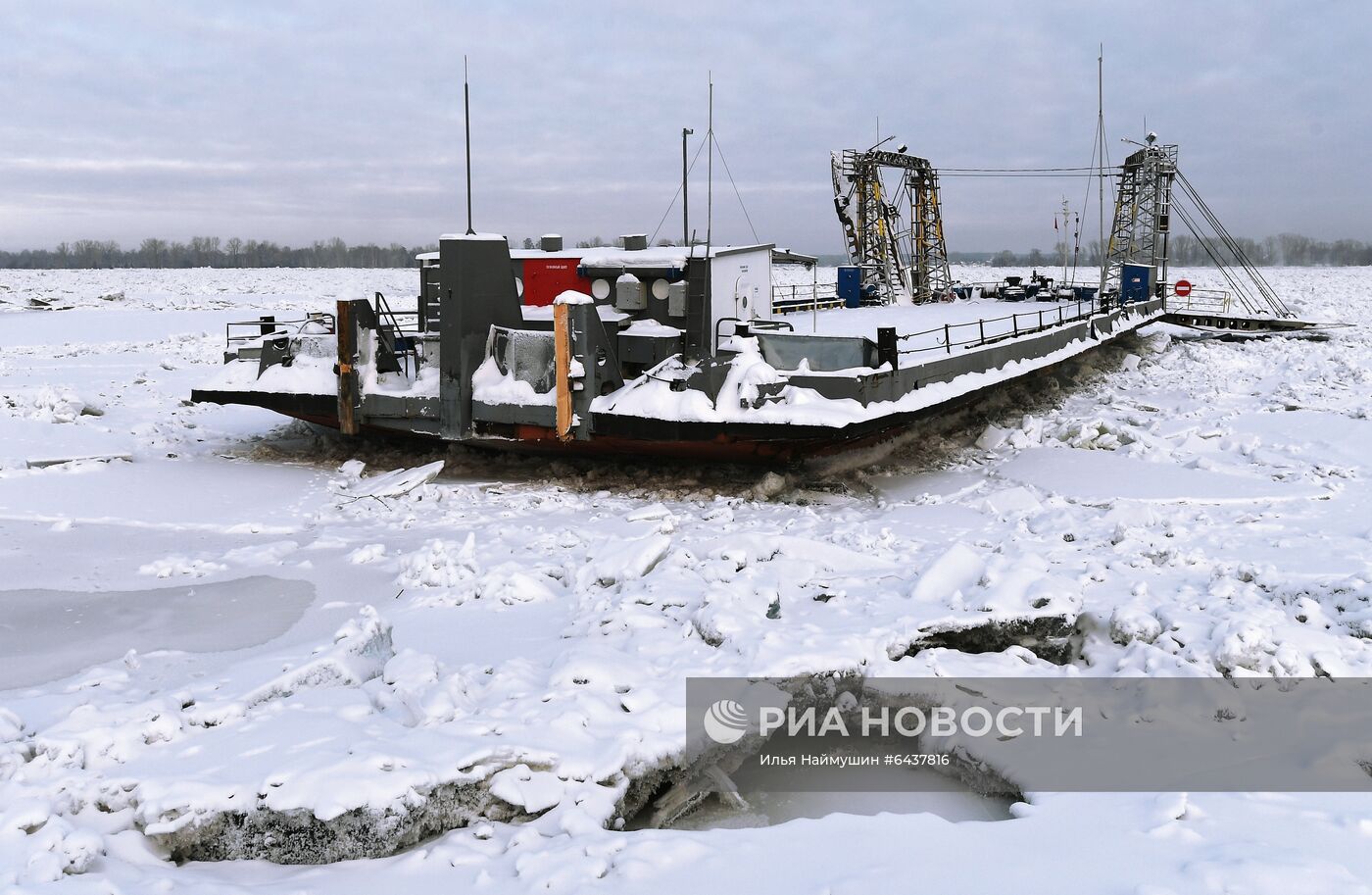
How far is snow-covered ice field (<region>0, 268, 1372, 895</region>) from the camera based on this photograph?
4344 mm

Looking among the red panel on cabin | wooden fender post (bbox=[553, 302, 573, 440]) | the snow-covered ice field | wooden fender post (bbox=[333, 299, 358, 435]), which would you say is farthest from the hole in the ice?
the red panel on cabin

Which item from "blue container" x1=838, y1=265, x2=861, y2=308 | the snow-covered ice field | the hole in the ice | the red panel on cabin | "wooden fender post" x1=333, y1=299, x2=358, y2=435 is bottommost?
the hole in the ice

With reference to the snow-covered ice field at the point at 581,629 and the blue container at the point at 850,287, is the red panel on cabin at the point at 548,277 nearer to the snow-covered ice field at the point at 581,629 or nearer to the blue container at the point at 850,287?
the snow-covered ice field at the point at 581,629

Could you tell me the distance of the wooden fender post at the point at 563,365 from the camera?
11.1 meters

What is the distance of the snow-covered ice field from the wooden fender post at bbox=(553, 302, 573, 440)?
83 cm

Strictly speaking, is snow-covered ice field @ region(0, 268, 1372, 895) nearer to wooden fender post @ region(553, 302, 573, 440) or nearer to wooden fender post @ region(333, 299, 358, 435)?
wooden fender post @ region(333, 299, 358, 435)

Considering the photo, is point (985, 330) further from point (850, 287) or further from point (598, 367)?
point (598, 367)

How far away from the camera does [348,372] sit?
40.0 ft

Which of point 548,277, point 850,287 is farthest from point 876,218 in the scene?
point 548,277

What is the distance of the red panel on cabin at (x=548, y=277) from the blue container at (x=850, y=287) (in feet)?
49.6

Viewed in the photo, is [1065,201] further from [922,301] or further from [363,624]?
[363,624]

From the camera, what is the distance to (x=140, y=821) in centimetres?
453

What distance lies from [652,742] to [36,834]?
8.90 feet

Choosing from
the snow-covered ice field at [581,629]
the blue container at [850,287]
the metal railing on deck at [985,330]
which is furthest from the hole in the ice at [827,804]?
the blue container at [850,287]
